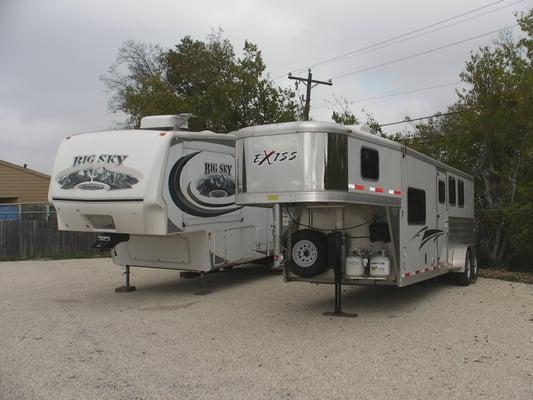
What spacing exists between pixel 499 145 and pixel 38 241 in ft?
48.7

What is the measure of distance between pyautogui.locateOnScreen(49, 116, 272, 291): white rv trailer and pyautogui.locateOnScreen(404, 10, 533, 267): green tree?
6866 mm

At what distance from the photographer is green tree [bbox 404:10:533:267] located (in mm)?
13434

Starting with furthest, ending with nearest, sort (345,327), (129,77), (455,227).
→ (129,77)
(455,227)
(345,327)

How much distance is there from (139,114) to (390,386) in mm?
20235

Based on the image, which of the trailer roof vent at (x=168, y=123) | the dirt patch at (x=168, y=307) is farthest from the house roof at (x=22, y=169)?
the dirt patch at (x=168, y=307)

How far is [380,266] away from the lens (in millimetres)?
7961

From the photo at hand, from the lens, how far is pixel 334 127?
284 inches

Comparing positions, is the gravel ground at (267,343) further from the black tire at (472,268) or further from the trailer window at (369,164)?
the trailer window at (369,164)

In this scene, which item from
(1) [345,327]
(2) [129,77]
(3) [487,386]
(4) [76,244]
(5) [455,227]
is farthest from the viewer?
(2) [129,77]

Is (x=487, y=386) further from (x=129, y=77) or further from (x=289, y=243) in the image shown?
(x=129, y=77)

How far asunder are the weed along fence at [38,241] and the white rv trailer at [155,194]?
8.99 meters

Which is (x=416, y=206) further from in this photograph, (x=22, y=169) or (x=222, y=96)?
(x=22, y=169)

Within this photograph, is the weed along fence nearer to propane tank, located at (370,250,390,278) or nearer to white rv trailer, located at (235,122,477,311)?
white rv trailer, located at (235,122,477,311)

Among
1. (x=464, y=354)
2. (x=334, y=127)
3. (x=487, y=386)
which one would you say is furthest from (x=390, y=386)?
(x=334, y=127)
